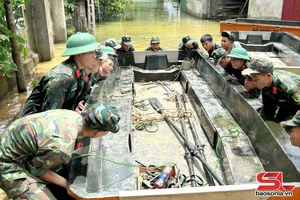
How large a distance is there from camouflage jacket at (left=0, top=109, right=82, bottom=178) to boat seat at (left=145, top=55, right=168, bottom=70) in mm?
4216

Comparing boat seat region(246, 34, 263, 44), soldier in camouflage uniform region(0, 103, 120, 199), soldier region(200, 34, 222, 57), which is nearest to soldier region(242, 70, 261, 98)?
soldier region(200, 34, 222, 57)

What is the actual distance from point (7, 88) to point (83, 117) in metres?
5.00

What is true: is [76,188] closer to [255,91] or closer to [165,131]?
[165,131]

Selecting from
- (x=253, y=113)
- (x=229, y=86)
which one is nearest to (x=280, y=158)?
(x=253, y=113)

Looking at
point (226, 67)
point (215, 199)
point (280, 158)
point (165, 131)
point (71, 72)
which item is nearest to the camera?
point (215, 199)

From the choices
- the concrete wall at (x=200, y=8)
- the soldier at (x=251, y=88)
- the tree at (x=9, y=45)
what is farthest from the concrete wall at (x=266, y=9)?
the tree at (x=9, y=45)

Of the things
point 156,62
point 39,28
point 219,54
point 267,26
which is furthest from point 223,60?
point 39,28

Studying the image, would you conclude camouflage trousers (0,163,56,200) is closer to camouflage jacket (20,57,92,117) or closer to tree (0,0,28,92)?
camouflage jacket (20,57,92,117)

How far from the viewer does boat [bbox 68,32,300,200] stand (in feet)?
7.45

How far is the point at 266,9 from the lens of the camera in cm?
1469

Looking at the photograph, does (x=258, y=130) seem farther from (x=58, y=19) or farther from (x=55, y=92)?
(x=58, y=19)

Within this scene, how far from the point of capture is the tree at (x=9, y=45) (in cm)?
465

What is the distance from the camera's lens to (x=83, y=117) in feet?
6.79

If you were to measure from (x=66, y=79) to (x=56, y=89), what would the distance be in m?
0.15
